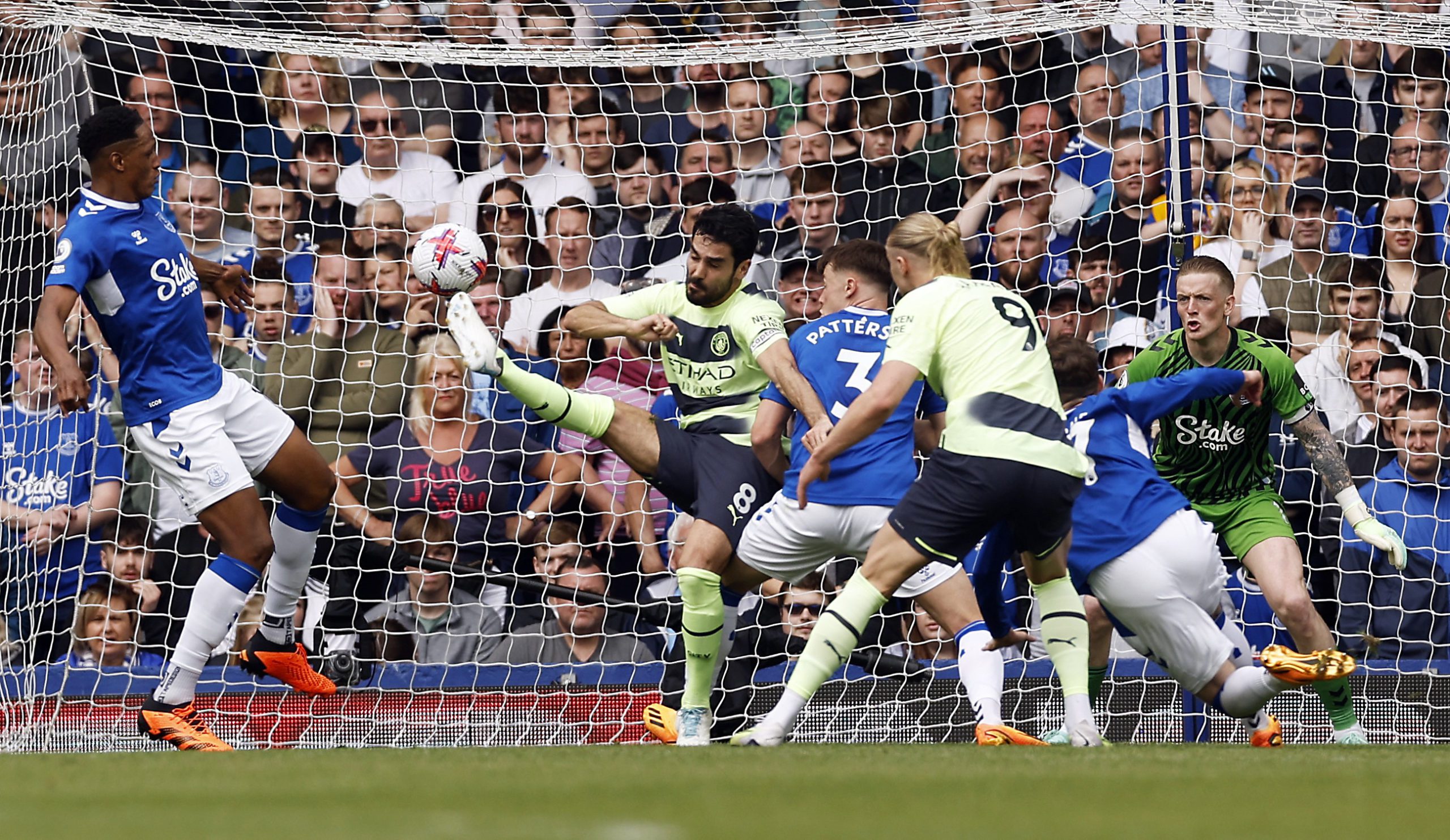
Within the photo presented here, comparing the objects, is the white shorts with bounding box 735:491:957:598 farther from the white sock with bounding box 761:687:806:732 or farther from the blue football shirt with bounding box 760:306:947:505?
the white sock with bounding box 761:687:806:732

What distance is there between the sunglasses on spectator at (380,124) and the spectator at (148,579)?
2.34 m

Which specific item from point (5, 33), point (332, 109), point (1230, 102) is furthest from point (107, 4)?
point (1230, 102)

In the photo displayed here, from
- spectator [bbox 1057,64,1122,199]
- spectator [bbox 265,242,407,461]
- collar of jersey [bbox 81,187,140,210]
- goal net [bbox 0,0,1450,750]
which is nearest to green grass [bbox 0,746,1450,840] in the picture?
collar of jersey [bbox 81,187,140,210]

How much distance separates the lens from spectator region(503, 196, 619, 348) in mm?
8102

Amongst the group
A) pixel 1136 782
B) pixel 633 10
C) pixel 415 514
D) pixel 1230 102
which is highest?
pixel 633 10

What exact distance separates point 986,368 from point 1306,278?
3415 millimetres

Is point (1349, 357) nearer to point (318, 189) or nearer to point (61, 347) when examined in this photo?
point (318, 189)

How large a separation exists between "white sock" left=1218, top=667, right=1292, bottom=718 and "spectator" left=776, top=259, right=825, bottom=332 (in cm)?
301

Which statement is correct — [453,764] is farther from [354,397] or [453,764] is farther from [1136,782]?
[354,397]

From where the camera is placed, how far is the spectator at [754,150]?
834 cm

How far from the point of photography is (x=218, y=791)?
131 inches

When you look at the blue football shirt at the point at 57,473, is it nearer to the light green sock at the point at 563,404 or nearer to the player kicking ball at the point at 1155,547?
the light green sock at the point at 563,404

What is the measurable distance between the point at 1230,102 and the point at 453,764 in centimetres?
571

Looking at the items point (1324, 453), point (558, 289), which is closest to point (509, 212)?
point (558, 289)
